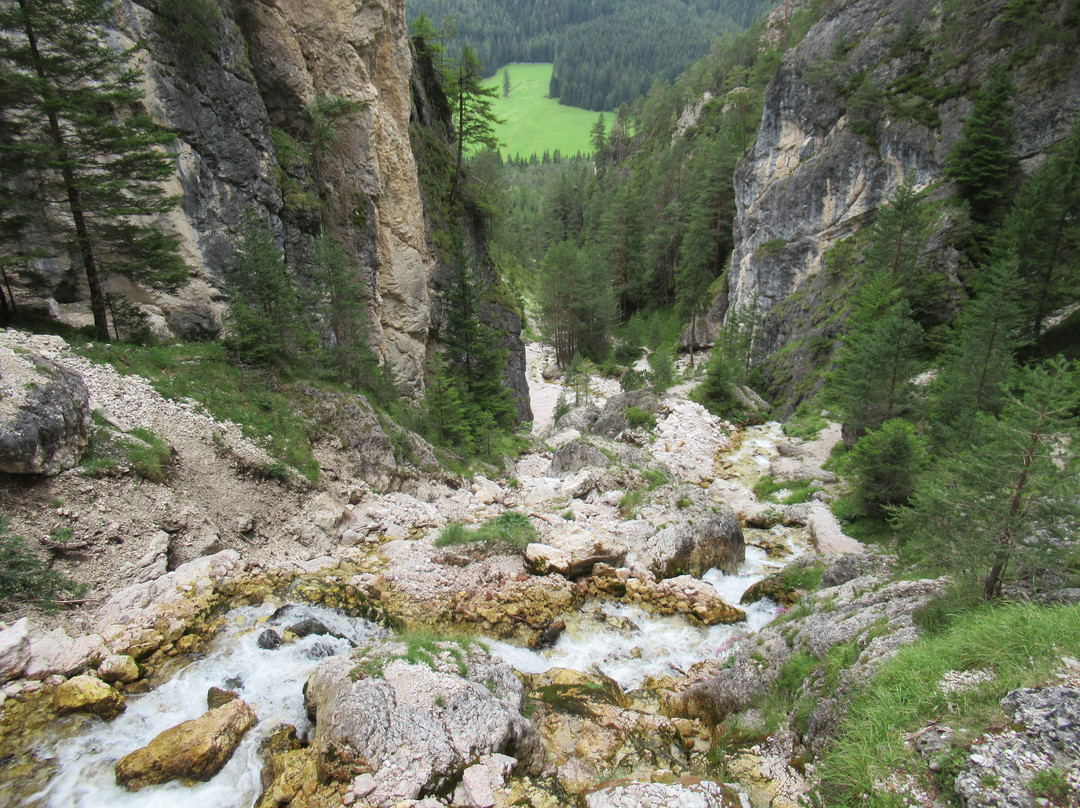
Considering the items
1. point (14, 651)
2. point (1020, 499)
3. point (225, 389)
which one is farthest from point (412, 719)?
point (225, 389)

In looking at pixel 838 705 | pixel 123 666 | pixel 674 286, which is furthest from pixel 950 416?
pixel 674 286

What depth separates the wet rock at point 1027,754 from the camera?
4.14 m

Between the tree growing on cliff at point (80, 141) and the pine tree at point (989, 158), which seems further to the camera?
the pine tree at point (989, 158)

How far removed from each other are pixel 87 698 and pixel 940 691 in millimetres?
11662

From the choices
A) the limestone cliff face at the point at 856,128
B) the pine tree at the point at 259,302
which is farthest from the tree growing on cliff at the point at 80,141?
the limestone cliff face at the point at 856,128

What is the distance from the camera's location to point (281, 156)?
2227 centimetres

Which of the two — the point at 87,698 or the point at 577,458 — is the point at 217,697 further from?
the point at 577,458

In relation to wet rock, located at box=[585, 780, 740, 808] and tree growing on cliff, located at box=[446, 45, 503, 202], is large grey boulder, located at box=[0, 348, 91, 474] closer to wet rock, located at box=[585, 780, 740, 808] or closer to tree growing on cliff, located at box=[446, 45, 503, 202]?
wet rock, located at box=[585, 780, 740, 808]

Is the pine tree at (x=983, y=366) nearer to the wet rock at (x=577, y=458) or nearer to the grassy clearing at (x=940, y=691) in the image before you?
the wet rock at (x=577, y=458)

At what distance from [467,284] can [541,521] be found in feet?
→ 52.8

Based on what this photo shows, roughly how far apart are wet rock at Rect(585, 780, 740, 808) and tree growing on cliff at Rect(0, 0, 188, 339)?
57.3ft

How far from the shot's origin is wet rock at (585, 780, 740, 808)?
6.68m

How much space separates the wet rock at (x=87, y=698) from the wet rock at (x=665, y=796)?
740 cm

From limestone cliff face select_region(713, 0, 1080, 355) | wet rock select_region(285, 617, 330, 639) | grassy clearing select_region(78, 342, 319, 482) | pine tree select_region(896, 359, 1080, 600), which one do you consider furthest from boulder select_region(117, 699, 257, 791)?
limestone cliff face select_region(713, 0, 1080, 355)
